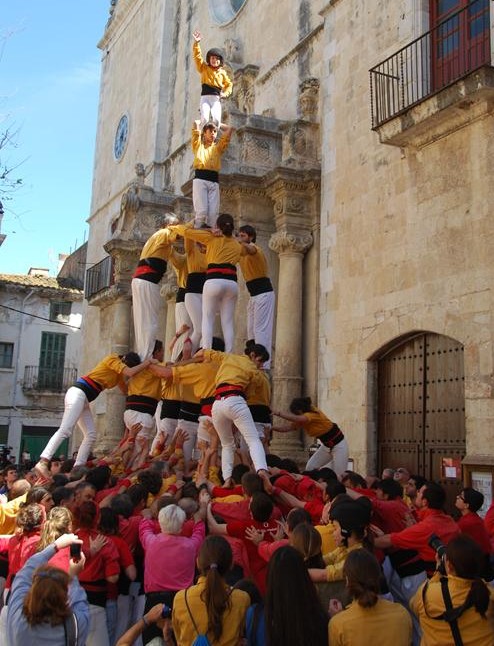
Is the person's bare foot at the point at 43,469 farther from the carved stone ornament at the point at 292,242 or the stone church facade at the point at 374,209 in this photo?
the carved stone ornament at the point at 292,242

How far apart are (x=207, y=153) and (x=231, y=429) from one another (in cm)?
421

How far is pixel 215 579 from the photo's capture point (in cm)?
368

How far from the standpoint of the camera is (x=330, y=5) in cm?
1418

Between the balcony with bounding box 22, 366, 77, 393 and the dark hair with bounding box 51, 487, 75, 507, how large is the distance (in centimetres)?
3007

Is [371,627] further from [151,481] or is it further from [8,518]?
[8,518]

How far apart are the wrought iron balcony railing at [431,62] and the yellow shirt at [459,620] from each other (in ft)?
27.7

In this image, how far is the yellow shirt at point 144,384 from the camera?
10094 mm

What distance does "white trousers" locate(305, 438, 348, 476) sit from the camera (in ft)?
31.8

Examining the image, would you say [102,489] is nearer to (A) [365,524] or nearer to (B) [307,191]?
(A) [365,524]

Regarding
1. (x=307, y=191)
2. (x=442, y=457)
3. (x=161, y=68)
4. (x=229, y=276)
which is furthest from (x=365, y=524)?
(x=161, y=68)

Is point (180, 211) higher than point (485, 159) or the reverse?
higher

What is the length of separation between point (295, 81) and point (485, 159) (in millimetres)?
7174

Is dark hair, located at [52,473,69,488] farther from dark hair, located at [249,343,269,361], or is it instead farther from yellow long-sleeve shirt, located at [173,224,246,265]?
yellow long-sleeve shirt, located at [173,224,246,265]

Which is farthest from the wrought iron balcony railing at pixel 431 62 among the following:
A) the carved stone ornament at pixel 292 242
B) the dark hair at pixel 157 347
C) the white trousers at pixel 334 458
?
the white trousers at pixel 334 458
